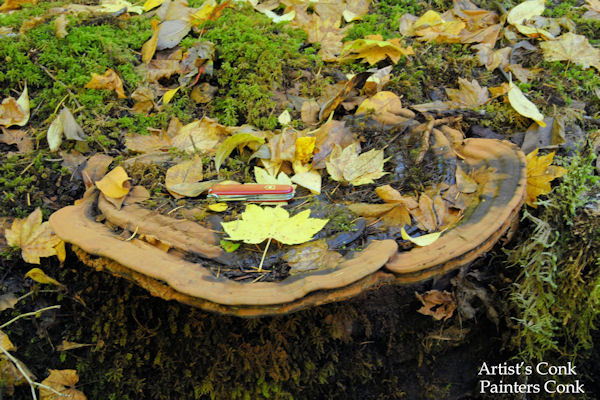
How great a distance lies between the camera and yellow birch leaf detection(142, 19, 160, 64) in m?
3.47

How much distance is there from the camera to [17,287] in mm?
2555

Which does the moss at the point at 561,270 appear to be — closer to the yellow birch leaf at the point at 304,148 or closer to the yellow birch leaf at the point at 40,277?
the yellow birch leaf at the point at 304,148

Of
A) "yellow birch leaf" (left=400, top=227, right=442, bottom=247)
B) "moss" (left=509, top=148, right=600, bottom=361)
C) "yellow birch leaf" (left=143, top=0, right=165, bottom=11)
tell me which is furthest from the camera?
"yellow birch leaf" (left=143, top=0, right=165, bottom=11)

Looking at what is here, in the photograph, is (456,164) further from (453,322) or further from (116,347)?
(116,347)

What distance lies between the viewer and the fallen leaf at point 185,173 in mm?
2605

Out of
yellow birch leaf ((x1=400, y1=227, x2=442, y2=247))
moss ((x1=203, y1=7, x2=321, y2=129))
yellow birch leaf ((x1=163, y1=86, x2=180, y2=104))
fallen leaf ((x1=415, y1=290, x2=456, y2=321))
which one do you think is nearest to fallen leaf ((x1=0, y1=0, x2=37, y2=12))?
moss ((x1=203, y1=7, x2=321, y2=129))

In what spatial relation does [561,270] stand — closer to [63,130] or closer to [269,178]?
[269,178]

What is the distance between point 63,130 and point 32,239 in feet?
2.62

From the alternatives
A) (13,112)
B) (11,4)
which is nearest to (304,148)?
(13,112)

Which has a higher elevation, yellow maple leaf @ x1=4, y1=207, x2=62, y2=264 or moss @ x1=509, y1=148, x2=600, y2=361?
yellow maple leaf @ x1=4, y1=207, x2=62, y2=264

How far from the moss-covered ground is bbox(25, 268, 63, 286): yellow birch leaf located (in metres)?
0.05

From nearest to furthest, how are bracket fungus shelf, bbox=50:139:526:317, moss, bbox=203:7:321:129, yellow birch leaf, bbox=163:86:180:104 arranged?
bracket fungus shelf, bbox=50:139:526:317, moss, bbox=203:7:321:129, yellow birch leaf, bbox=163:86:180:104

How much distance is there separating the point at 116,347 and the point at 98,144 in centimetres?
128

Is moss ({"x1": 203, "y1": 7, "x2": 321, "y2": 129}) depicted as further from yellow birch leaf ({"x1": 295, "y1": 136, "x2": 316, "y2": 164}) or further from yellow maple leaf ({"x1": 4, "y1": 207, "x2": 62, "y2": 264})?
yellow maple leaf ({"x1": 4, "y1": 207, "x2": 62, "y2": 264})
